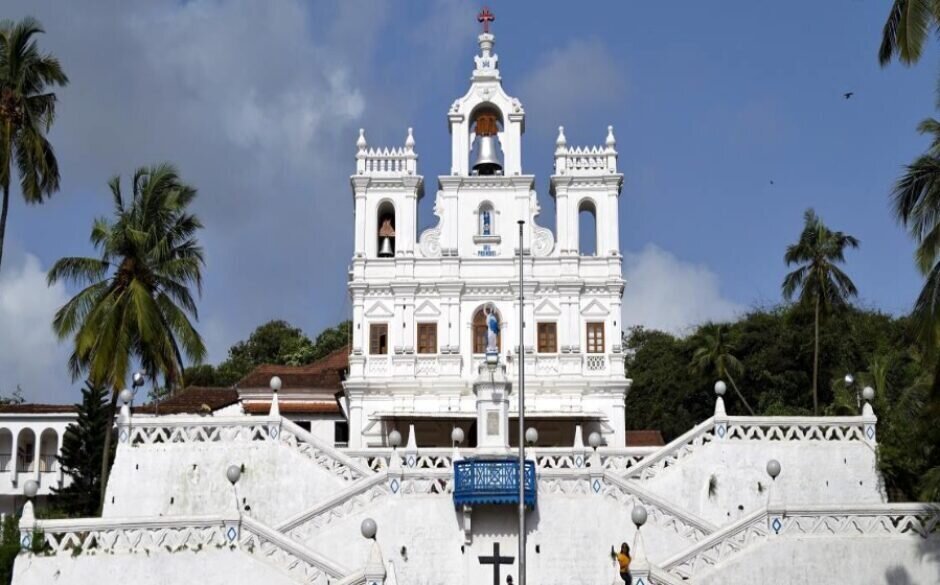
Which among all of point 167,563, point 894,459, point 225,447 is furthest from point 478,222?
point 167,563

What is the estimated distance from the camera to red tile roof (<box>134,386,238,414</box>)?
172ft

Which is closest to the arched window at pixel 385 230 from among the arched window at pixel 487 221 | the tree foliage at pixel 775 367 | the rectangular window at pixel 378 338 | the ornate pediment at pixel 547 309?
the rectangular window at pixel 378 338

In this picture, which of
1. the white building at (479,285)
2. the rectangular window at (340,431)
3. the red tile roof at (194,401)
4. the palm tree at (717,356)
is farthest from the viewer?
the palm tree at (717,356)

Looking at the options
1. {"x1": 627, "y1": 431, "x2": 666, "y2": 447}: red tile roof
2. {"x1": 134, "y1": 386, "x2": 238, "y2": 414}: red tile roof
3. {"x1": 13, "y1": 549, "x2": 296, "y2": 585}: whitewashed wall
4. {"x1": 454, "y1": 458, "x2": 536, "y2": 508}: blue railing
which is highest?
{"x1": 134, "y1": 386, "x2": 238, "y2": 414}: red tile roof

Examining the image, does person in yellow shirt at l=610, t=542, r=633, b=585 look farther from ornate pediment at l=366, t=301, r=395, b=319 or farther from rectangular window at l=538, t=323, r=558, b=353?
ornate pediment at l=366, t=301, r=395, b=319

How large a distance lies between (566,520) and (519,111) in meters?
20.6

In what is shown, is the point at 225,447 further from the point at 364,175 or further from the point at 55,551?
the point at 364,175

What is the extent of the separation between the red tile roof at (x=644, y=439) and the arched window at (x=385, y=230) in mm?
13102

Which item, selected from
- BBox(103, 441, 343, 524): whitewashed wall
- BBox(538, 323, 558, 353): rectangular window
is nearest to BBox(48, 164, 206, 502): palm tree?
BBox(103, 441, 343, 524): whitewashed wall

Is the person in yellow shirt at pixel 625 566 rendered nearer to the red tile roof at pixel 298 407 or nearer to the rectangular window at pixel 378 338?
the rectangular window at pixel 378 338

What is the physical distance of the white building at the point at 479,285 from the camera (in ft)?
143

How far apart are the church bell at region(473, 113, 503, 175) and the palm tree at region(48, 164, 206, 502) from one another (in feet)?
36.9

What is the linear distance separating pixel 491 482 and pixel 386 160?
19.5 m

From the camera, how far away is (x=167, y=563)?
27141 mm
